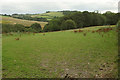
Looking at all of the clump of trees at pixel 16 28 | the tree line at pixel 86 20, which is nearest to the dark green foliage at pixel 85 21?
the tree line at pixel 86 20

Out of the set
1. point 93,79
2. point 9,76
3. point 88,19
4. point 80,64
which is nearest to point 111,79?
point 93,79

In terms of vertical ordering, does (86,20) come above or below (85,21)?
above

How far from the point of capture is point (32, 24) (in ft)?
173

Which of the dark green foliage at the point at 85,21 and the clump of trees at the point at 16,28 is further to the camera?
the dark green foliage at the point at 85,21

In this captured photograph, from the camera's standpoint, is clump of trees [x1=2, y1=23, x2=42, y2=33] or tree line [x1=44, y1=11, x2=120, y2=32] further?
tree line [x1=44, y1=11, x2=120, y2=32]

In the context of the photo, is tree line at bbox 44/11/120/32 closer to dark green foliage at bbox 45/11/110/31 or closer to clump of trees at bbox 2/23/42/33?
dark green foliage at bbox 45/11/110/31

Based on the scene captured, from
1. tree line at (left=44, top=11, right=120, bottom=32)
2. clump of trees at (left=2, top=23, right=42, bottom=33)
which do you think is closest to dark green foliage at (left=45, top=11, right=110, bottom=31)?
tree line at (left=44, top=11, right=120, bottom=32)

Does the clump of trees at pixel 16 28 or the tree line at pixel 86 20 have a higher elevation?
the tree line at pixel 86 20

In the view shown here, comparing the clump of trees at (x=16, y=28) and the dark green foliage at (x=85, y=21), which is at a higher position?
the dark green foliage at (x=85, y=21)

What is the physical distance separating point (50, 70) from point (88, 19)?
47.6m

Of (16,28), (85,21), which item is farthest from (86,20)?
(16,28)

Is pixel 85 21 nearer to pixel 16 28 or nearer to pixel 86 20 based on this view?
pixel 86 20

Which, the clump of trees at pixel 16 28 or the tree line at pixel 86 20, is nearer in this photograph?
the clump of trees at pixel 16 28

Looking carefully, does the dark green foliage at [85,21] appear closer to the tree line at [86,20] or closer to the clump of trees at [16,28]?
the tree line at [86,20]
